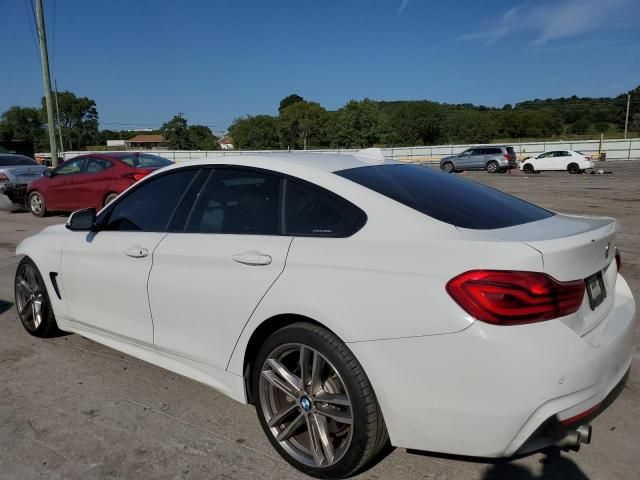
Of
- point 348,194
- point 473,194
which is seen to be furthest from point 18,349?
point 473,194

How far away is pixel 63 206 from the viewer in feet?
40.3

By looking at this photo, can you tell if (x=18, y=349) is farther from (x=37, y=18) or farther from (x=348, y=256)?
(x=37, y=18)

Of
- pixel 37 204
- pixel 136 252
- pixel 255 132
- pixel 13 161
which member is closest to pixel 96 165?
pixel 37 204

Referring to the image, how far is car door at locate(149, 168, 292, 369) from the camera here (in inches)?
108

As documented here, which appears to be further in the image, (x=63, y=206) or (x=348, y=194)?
(x=63, y=206)

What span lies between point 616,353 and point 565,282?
49cm

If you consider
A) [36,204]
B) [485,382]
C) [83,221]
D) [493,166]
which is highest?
[83,221]

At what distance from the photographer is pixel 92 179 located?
11.5m

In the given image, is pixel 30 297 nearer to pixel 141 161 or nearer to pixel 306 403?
pixel 306 403

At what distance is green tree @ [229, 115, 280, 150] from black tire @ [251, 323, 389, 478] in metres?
91.6

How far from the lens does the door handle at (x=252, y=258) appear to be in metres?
2.69

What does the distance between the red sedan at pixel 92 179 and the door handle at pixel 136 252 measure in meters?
7.84

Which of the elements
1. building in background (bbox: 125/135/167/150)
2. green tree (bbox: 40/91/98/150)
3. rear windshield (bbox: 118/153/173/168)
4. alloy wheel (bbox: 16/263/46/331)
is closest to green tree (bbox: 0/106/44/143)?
green tree (bbox: 40/91/98/150)

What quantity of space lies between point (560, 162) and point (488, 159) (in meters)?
4.36
